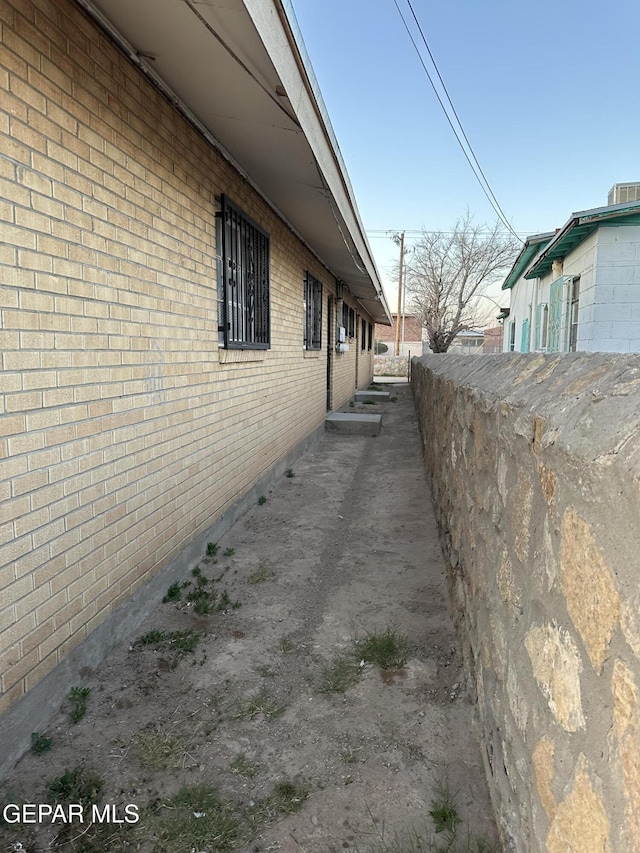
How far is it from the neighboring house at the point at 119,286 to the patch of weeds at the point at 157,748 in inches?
17.3

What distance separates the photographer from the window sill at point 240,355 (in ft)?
14.9

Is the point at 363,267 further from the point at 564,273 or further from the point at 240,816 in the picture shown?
the point at 240,816

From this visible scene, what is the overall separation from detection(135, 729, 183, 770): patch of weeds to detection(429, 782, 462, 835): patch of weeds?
98 centimetres

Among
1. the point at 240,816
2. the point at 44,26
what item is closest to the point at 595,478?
the point at 240,816

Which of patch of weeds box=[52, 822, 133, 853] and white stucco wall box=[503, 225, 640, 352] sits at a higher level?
white stucco wall box=[503, 225, 640, 352]

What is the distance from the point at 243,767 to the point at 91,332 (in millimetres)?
1986

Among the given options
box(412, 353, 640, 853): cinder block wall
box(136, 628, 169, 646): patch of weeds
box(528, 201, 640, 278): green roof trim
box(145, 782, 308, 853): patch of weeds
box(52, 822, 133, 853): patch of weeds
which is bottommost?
box(52, 822, 133, 853): patch of weeds

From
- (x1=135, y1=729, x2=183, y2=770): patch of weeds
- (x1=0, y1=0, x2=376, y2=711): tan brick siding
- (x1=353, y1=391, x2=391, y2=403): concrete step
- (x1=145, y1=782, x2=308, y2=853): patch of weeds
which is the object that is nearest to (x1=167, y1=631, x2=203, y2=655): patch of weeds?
(x1=0, y1=0, x2=376, y2=711): tan brick siding

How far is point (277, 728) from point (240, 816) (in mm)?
459

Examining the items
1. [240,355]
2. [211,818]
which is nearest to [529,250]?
Answer: [240,355]

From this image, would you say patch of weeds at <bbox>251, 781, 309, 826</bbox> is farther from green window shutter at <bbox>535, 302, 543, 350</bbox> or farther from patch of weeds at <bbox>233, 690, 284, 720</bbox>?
green window shutter at <bbox>535, 302, 543, 350</bbox>

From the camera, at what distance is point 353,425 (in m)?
10.3

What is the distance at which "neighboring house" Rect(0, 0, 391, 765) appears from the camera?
2.14m

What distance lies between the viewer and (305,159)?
414 cm
